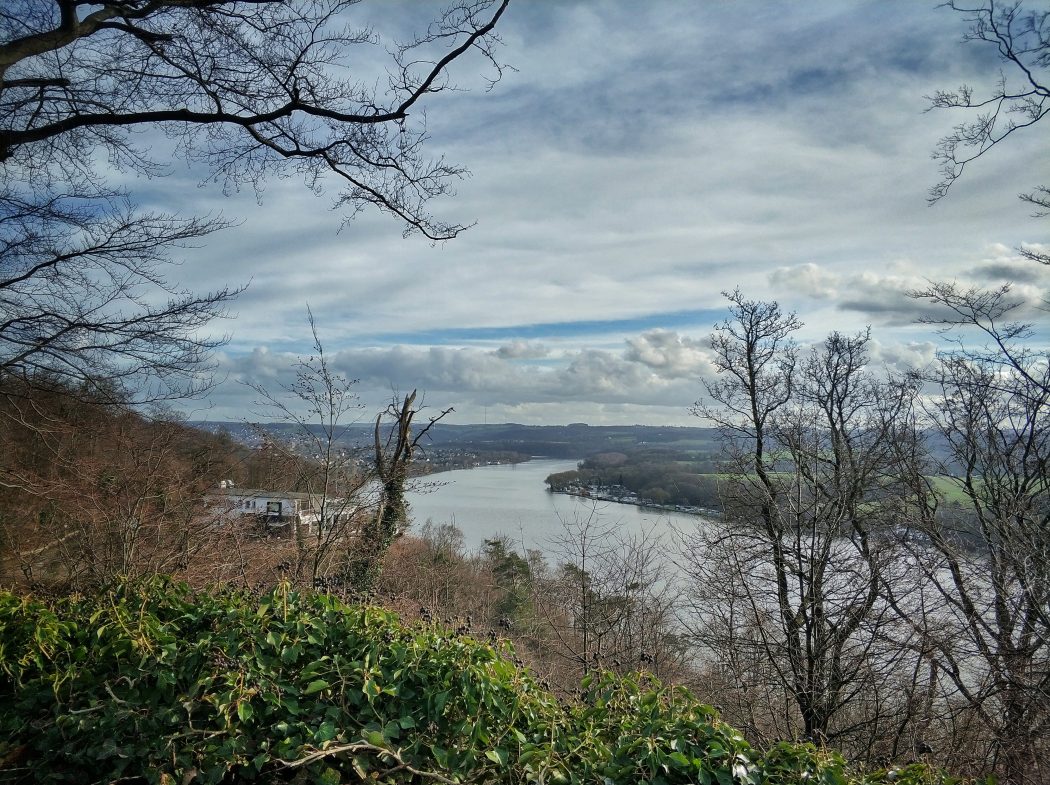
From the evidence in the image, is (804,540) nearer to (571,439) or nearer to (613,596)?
(613,596)

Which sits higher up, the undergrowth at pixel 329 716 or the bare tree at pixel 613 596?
the undergrowth at pixel 329 716

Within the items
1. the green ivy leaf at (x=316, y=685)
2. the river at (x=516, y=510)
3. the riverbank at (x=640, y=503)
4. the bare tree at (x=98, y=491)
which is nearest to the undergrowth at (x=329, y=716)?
the green ivy leaf at (x=316, y=685)

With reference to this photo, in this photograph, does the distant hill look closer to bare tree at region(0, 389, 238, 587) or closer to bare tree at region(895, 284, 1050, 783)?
bare tree at region(895, 284, 1050, 783)

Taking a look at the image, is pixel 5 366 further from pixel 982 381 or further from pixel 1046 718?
pixel 982 381

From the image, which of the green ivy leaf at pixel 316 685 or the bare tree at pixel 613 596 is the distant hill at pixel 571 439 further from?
the green ivy leaf at pixel 316 685

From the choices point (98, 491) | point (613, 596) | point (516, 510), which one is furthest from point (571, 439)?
point (98, 491)

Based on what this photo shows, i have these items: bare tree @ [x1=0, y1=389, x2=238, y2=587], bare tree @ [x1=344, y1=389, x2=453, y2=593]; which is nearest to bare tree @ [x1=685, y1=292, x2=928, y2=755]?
bare tree @ [x1=344, y1=389, x2=453, y2=593]
